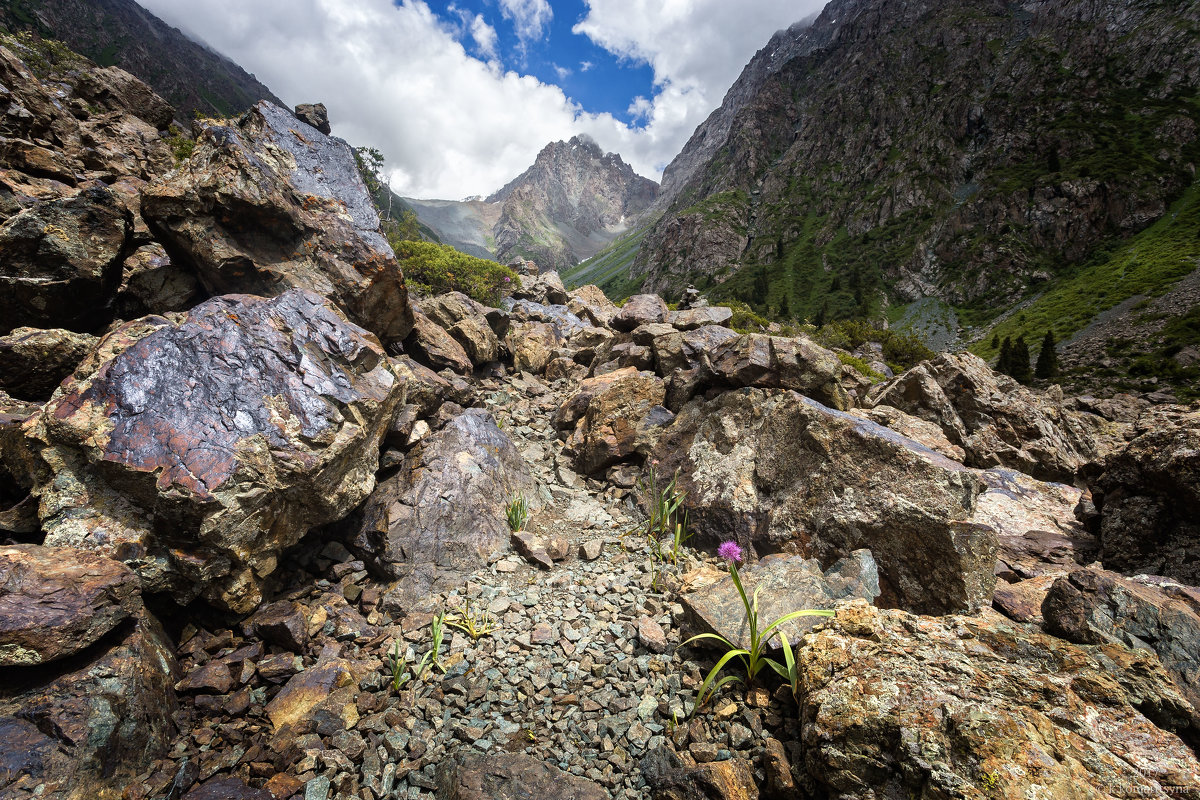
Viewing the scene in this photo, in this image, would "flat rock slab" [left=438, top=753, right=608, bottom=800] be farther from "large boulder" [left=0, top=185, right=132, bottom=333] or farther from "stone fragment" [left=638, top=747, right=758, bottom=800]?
"large boulder" [left=0, top=185, right=132, bottom=333]

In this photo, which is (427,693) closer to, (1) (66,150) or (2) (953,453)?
(2) (953,453)

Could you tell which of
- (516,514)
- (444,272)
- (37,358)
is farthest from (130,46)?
(516,514)

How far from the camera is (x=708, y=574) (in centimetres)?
821

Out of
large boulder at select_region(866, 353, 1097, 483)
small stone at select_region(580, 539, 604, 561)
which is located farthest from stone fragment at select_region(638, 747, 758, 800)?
large boulder at select_region(866, 353, 1097, 483)

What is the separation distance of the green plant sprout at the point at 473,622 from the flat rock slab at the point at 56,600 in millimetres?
4101

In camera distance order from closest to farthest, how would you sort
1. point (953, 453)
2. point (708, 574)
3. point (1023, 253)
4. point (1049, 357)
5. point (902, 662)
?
1. point (902, 662)
2. point (708, 574)
3. point (953, 453)
4. point (1049, 357)
5. point (1023, 253)

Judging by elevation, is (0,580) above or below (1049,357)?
below

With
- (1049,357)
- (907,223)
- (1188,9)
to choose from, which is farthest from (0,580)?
(1188,9)

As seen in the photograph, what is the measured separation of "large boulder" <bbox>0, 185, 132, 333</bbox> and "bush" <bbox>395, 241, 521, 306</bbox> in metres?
14.2

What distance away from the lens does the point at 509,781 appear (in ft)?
16.1

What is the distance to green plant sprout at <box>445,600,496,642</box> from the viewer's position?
23.5 ft

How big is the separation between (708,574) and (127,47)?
266786 mm

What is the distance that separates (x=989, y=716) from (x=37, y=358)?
574 inches

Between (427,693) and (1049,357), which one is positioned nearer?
(427,693)
